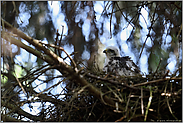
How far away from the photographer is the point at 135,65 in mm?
3428

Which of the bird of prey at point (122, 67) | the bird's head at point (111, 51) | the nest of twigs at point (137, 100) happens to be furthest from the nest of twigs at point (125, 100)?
the bird's head at point (111, 51)

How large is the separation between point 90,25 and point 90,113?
1.52 metres

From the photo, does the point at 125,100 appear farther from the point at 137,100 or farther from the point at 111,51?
the point at 111,51

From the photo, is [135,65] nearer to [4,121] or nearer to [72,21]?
[72,21]

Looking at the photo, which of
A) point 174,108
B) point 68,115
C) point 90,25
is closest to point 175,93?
point 174,108

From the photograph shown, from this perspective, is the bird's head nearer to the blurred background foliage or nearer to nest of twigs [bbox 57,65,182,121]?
the blurred background foliage

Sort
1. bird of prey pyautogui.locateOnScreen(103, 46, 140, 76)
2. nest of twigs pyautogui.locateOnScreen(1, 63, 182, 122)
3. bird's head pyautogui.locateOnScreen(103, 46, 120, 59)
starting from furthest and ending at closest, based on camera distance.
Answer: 1. bird's head pyautogui.locateOnScreen(103, 46, 120, 59)
2. bird of prey pyautogui.locateOnScreen(103, 46, 140, 76)
3. nest of twigs pyautogui.locateOnScreen(1, 63, 182, 122)

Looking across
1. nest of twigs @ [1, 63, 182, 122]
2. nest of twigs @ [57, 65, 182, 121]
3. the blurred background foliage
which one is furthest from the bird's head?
nest of twigs @ [57, 65, 182, 121]

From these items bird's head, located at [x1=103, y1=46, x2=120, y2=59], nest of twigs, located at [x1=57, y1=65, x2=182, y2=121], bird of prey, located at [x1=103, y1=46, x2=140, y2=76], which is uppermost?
bird's head, located at [x1=103, y1=46, x2=120, y2=59]

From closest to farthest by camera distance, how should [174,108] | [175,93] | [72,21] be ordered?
1. [175,93]
2. [174,108]
3. [72,21]

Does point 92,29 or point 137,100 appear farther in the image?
point 92,29

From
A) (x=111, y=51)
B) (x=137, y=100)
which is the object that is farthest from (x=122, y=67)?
(x=137, y=100)

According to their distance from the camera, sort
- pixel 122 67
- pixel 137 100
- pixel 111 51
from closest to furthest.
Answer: pixel 137 100, pixel 122 67, pixel 111 51

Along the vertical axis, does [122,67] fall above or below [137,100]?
above
